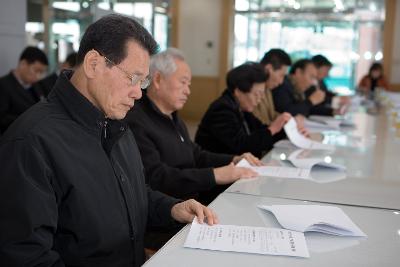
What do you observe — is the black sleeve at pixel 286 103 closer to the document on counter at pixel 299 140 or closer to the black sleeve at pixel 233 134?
the document on counter at pixel 299 140

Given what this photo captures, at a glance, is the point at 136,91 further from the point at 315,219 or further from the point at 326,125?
the point at 326,125

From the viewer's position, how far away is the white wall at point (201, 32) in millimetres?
10000

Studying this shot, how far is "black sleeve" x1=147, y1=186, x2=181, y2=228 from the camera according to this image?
1657 mm

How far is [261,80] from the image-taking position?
319 centimetres

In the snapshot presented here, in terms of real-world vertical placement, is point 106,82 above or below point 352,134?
above

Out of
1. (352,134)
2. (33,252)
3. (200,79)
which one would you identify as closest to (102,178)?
(33,252)

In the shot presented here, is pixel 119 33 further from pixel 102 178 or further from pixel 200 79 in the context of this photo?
pixel 200 79

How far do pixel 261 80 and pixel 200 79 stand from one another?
23.1 feet

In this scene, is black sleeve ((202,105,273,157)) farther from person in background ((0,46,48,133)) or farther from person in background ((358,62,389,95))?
person in background ((358,62,389,95))

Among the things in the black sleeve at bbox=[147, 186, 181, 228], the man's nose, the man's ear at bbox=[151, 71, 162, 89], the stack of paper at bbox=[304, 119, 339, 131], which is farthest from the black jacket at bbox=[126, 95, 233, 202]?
the stack of paper at bbox=[304, 119, 339, 131]

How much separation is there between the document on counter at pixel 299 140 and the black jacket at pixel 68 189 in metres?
1.61

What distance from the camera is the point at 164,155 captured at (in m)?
2.35

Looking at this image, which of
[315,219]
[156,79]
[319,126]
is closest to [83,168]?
[315,219]

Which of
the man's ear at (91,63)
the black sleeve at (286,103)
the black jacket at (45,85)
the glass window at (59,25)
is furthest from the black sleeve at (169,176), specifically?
the glass window at (59,25)
